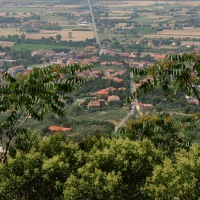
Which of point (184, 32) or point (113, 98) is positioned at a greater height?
point (184, 32)

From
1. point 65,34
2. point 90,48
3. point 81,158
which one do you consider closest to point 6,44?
point 65,34

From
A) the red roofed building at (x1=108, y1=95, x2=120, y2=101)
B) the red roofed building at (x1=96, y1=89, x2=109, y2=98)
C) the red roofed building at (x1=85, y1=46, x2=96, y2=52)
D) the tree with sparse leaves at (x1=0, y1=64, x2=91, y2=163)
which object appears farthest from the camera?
the red roofed building at (x1=85, y1=46, x2=96, y2=52)

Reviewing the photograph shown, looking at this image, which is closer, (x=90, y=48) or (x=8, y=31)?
(x=90, y=48)

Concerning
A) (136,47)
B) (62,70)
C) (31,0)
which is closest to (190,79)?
(62,70)

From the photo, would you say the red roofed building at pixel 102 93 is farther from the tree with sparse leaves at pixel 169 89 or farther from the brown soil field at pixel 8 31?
the brown soil field at pixel 8 31

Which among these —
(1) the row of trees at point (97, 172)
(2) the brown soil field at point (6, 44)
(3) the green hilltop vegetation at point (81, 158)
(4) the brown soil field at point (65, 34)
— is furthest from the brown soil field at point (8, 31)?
(1) the row of trees at point (97, 172)

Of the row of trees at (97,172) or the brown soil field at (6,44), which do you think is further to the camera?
the brown soil field at (6,44)

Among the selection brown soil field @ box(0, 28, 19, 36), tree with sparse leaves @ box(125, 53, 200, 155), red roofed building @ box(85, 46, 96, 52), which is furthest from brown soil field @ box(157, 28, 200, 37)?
tree with sparse leaves @ box(125, 53, 200, 155)

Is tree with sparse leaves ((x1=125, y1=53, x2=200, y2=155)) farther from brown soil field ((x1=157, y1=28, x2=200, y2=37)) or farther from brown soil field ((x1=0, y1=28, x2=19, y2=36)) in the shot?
brown soil field ((x1=0, y1=28, x2=19, y2=36))

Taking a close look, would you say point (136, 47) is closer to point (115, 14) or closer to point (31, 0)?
point (115, 14)

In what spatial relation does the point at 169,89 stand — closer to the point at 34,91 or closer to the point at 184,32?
the point at 34,91

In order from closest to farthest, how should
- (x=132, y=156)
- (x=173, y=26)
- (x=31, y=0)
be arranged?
(x=132, y=156), (x=173, y=26), (x=31, y=0)
